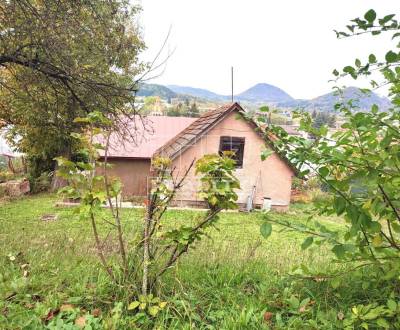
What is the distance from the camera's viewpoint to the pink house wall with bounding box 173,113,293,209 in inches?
627

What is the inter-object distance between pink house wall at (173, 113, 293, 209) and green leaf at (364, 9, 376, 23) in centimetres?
1391

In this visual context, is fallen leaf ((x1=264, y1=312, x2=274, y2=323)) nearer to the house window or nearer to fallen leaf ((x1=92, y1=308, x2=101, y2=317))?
fallen leaf ((x1=92, y1=308, x2=101, y2=317))

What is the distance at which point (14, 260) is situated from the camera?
3.12 metres

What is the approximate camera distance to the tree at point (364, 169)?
5.56 feet

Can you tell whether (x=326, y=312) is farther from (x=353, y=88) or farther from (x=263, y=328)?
(x=353, y=88)

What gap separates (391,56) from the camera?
167 cm

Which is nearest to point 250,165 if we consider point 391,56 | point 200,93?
point 391,56

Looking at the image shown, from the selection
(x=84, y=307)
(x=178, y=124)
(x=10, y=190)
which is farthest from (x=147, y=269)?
(x=178, y=124)

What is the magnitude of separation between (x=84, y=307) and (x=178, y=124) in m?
20.5

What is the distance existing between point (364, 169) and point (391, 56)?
589 mm

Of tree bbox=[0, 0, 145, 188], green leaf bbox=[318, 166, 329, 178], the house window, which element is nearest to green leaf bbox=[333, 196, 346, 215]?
green leaf bbox=[318, 166, 329, 178]

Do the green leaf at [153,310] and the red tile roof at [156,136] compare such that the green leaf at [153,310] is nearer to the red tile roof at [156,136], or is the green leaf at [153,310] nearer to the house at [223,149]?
the house at [223,149]

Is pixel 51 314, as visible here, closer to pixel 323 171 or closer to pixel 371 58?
pixel 323 171

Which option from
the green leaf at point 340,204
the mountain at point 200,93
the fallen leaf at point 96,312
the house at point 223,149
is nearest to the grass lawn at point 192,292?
the fallen leaf at point 96,312
